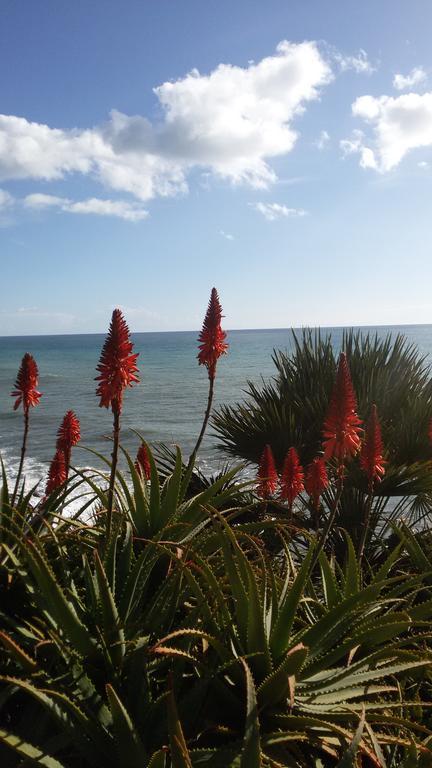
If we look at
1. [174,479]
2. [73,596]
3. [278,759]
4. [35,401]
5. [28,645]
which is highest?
[35,401]

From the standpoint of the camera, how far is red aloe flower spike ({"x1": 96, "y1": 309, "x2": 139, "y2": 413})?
7.48 ft

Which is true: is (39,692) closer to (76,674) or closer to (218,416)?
(76,674)

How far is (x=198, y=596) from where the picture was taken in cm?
188

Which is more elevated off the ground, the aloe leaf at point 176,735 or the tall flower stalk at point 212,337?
the tall flower stalk at point 212,337

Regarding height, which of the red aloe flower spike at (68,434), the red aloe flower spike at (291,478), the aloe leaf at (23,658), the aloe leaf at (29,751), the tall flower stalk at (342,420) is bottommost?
the aloe leaf at (29,751)

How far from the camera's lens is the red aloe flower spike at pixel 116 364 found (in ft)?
7.48

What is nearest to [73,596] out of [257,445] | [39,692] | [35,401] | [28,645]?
[28,645]

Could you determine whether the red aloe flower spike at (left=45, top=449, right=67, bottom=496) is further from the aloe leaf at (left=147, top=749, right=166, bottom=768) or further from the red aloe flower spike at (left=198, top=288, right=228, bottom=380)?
the aloe leaf at (left=147, top=749, right=166, bottom=768)

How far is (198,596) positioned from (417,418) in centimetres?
398

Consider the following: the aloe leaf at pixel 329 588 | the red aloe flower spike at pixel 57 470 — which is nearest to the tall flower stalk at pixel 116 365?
the aloe leaf at pixel 329 588

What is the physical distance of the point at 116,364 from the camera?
2344mm

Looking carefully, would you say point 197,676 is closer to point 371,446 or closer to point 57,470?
point 371,446

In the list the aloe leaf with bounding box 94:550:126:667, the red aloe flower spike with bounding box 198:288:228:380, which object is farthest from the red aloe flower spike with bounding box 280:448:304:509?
the aloe leaf with bounding box 94:550:126:667

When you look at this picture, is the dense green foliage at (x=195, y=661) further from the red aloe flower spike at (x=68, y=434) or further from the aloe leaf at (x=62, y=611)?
the red aloe flower spike at (x=68, y=434)
